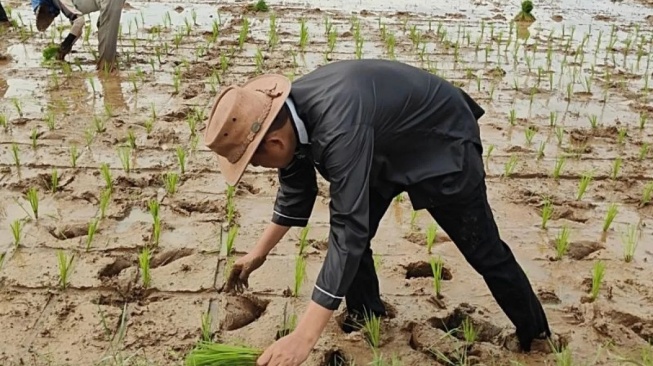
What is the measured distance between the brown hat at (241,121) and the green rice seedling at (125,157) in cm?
242

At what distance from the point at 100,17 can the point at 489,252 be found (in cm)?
512

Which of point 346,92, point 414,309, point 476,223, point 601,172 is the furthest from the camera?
point 601,172

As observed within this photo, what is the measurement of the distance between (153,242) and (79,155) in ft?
4.29

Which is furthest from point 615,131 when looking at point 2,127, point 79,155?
point 2,127

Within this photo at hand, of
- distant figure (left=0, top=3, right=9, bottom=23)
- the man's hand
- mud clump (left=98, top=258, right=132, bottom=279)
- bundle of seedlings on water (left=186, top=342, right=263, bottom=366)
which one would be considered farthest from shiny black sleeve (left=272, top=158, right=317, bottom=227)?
distant figure (left=0, top=3, right=9, bottom=23)

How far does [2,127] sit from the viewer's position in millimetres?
5012

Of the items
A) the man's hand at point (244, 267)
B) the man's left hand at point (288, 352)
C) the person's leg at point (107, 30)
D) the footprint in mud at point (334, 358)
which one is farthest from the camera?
the person's leg at point (107, 30)

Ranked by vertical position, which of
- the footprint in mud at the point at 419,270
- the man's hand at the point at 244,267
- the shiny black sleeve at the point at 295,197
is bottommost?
the footprint in mud at the point at 419,270

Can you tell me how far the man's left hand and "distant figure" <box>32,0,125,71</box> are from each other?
16.7 feet

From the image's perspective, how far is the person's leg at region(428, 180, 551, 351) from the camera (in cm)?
245

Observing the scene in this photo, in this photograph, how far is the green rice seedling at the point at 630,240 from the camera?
3.51 metres

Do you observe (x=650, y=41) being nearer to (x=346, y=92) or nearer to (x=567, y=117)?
(x=567, y=117)

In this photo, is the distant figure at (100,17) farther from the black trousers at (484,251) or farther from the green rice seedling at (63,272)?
the black trousers at (484,251)

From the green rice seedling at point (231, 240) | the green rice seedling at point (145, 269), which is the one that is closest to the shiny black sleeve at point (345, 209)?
the green rice seedling at point (145, 269)
